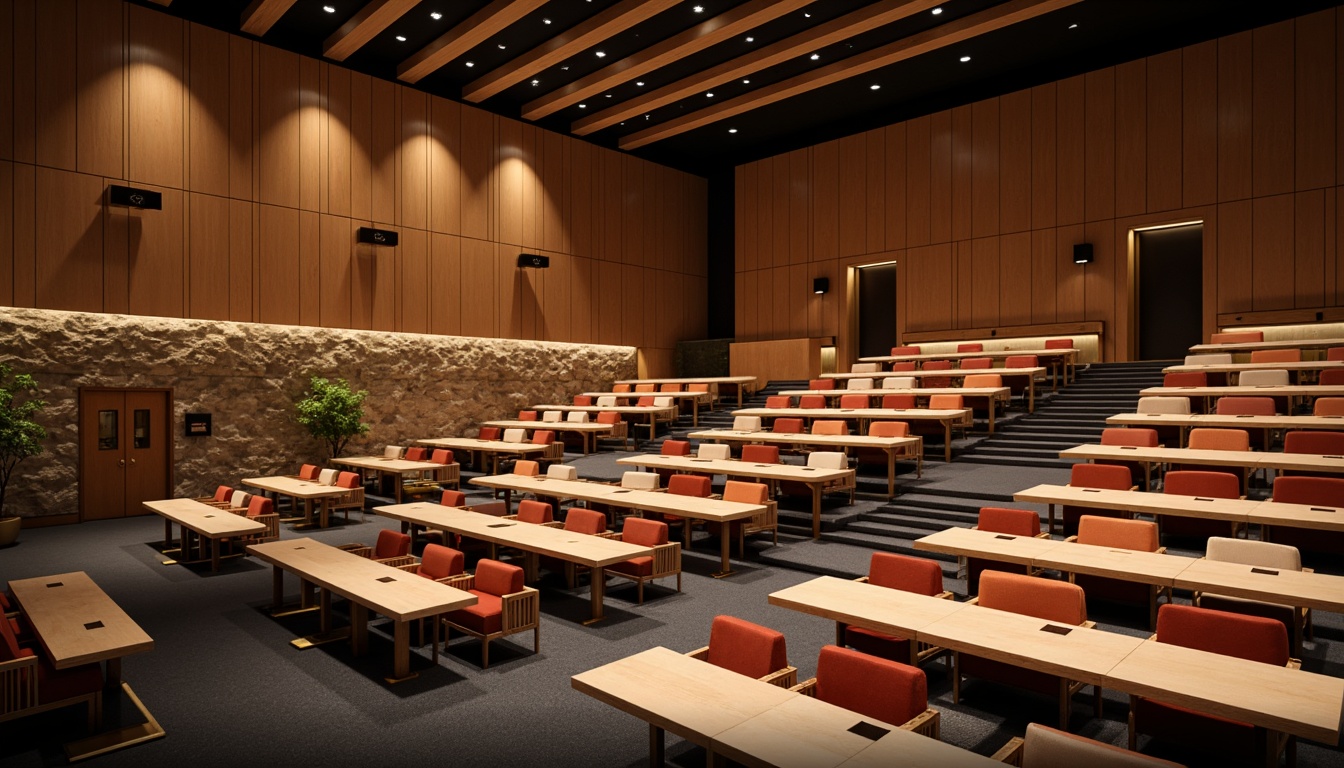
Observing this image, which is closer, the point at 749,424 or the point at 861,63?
the point at 749,424

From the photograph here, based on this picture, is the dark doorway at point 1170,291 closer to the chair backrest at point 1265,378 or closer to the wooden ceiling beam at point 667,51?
the chair backrest at point 1265,378

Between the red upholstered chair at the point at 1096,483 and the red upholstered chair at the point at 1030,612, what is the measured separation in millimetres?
2712

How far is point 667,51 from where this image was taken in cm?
1339

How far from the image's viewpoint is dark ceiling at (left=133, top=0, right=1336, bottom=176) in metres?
12.3

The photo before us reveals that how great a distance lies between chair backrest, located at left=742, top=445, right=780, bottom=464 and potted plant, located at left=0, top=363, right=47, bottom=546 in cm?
912

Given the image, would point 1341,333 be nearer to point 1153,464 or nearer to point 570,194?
point 1153,464

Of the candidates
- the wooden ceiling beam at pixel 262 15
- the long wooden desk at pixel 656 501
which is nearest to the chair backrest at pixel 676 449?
the long wooden desk at pixel 656 501

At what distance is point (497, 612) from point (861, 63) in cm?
1240

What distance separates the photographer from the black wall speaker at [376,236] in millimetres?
14000

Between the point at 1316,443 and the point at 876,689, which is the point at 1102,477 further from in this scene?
the point at 876,689

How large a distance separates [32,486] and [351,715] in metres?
9.19

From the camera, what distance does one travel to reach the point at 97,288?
1116cm

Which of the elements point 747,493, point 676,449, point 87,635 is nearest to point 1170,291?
point 676,449

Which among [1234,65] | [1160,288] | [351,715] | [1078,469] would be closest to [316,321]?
[351,715]
